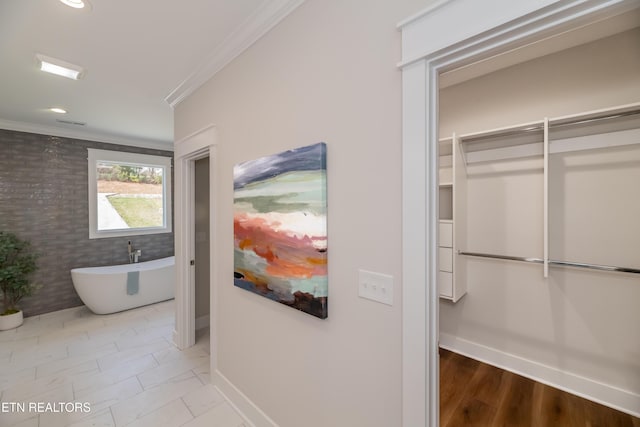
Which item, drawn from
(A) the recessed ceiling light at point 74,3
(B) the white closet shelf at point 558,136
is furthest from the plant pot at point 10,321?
(B) the white closet shelf at point 558,136

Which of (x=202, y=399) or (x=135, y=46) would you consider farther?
(x=202, y=399)

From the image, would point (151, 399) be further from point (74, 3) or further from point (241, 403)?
point (74, 3)

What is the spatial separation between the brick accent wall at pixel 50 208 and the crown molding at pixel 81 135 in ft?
0.21

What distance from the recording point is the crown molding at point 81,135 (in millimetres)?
3576

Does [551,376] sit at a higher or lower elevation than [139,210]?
lower

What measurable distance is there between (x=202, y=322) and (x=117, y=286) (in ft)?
4.30

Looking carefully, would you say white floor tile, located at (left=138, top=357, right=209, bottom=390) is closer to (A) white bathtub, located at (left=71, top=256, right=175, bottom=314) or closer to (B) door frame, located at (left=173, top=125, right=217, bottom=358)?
(B) door frame, located at (left=173, top=125, right=217, bottom=358)

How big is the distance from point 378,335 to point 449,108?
237 centimetres

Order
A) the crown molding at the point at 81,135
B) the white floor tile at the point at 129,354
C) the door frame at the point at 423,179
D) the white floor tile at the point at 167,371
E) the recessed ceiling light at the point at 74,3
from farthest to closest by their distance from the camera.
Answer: the crown molding at the point at 81,135
the white floor tile at the point at 129,354
the white floor tile at the point at 167,371
the recessed ceiling light at the point at 74,3
the door frame at the point at 423,179

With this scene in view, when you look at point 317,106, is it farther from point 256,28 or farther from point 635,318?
point 635,318

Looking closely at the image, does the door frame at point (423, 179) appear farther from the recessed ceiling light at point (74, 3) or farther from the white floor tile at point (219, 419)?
the recessed ceiling light at point (74, 3)

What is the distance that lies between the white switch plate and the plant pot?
14.8ft

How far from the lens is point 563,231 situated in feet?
6.90

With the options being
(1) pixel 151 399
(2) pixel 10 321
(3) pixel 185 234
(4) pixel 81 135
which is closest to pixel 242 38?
(3) pixel 185 234
